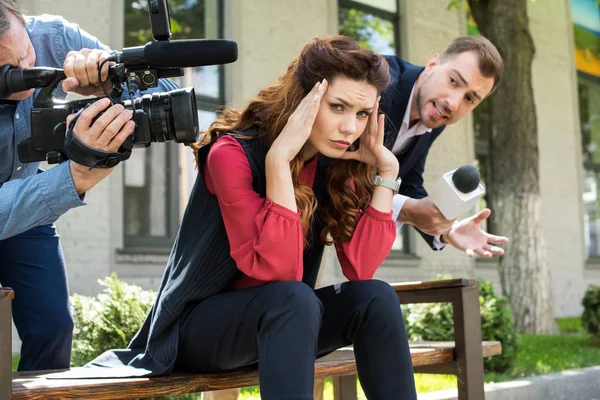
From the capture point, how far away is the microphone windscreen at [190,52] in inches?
82.8

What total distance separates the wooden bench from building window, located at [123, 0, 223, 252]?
448 cm

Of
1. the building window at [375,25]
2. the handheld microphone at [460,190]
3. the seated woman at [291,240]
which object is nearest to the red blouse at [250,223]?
the seated woman at [291,240]

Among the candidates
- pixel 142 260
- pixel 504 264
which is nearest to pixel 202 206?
pixel 142 260

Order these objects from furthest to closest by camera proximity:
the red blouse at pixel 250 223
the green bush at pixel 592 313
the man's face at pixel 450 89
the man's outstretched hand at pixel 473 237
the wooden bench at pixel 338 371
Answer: the green bush at pixel 592 313, the man's face at pixel 450 89, the man's outstretched hand at pixel 473 237, the red blouse at pixel 250 223, the wooden bench at pixel 338 371

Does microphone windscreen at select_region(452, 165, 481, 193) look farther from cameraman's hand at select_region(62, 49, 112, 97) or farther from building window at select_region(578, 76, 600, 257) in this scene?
building window at select_region(578, 76, 600, 257)

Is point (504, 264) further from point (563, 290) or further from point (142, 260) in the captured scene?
point (563, 290)

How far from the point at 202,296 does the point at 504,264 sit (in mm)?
6110

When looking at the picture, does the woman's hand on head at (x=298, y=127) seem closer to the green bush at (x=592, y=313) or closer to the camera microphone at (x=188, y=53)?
the camera microphone at (x=188, y=53)

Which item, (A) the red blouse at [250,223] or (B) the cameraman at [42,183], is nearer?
(B) the cameraman at [42,183]

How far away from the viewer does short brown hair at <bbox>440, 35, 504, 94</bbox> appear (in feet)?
11.6

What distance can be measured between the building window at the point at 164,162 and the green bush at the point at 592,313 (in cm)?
394

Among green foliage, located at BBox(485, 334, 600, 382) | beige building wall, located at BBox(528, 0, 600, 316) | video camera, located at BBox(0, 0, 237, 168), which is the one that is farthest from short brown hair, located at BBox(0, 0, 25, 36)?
beige building wall, located at BBox(528, 0, 600, 316)

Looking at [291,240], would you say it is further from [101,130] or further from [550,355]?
[550,355]

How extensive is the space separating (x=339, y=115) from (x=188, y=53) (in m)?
0.67
